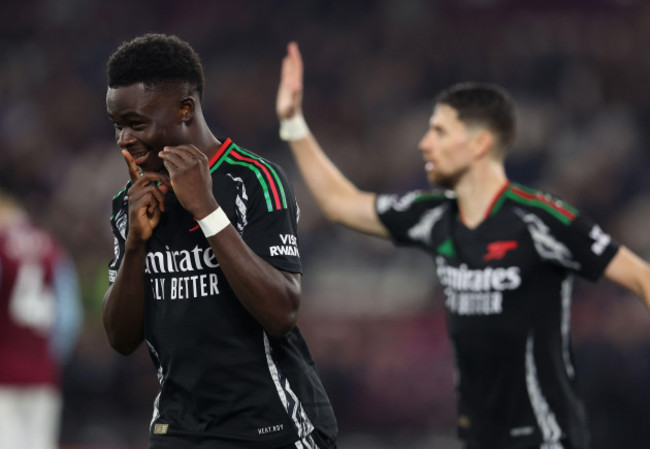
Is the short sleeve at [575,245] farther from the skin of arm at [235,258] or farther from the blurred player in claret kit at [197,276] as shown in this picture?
the skin of arm at [235,258]

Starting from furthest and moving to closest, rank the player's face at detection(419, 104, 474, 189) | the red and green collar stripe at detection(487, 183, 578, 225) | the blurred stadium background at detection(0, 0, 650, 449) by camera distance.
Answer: the blurred stadium background at detection(0, 0, 650, 449) < the player's face at detection(419, 104, 474, 189) < the red and green collar stripe at detection(487, 183, 578, 225)

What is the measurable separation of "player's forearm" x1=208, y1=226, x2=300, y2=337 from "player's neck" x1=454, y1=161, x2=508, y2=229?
7.10 feet

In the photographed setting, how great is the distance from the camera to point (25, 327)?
23.6 feet

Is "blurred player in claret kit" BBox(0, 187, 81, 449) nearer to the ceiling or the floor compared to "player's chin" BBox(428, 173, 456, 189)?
nearer to the floor

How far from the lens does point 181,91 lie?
117 inches

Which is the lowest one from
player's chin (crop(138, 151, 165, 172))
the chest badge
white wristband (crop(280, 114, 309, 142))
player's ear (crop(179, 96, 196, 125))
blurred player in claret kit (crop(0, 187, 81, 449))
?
blurred player in claret kit (crop(0, 187, 81, 449))

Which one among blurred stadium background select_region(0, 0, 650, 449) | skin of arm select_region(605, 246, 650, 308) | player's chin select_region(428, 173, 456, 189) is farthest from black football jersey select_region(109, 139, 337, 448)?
blurred stadium background select_region(0, 0, 650, 449)

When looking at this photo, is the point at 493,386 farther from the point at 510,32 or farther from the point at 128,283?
the point at 510,32

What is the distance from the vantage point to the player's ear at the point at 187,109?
2.98 metres

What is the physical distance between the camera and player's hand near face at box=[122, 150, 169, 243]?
2.94 m

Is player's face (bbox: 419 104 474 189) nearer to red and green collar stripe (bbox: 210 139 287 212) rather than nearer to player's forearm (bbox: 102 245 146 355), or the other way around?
red and green collar stripe (bbox: 210 139 287 212)

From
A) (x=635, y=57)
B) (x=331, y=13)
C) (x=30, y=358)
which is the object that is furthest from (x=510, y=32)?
(x=30, y=358)

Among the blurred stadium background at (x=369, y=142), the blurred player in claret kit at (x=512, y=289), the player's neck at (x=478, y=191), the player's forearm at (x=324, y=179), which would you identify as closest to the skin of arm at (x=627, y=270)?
the blurred player in claret kit at (x=512, y=289)

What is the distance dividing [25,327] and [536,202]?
4.09 meters
